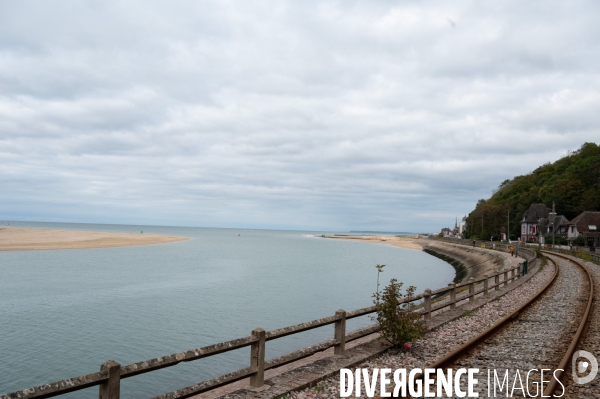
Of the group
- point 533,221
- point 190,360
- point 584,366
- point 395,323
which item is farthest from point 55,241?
point 533,221

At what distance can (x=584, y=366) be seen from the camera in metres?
9.57

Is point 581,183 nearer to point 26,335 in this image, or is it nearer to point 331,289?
point 331,289

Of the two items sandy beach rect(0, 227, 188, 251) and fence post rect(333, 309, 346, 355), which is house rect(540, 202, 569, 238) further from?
fence post rect(333, 309, 346, 355)

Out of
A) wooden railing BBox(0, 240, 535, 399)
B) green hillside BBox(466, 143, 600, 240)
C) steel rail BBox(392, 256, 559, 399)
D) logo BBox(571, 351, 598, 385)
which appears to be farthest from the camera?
green hillside BBox(466, 143, 600, 240)

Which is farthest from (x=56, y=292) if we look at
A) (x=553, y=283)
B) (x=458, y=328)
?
(x=553, y=283)

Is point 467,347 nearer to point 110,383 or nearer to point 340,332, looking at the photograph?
point 340,332

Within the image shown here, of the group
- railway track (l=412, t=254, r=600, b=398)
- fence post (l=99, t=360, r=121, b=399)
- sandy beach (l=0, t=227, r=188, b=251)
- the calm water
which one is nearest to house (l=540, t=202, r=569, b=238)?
the calm water

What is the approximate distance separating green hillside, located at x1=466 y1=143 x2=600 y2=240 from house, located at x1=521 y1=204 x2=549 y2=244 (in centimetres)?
319

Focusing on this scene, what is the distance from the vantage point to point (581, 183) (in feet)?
352

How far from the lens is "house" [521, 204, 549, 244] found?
10706 centimetres

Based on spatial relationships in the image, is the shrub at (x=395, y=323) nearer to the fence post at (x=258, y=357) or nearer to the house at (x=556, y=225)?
the fence post at (x=258, y=357)

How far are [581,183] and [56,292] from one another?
112386 mm

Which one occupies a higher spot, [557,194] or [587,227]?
[557,194]

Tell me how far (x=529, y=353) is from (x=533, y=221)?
110 meters
